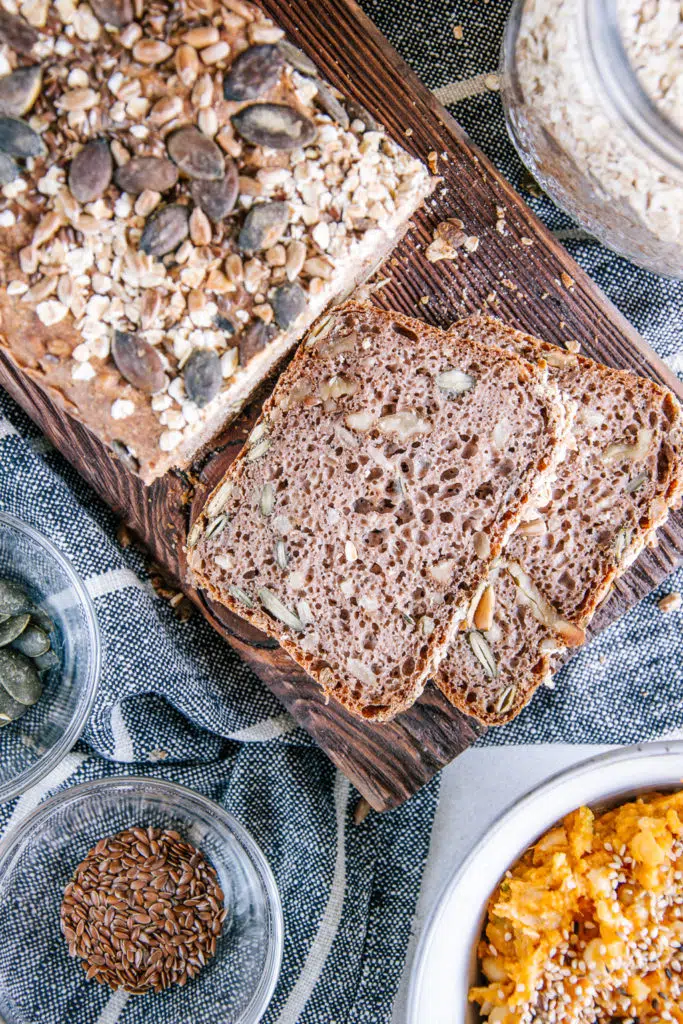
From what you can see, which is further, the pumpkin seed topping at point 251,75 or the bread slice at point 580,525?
the bread slice at point 580,525

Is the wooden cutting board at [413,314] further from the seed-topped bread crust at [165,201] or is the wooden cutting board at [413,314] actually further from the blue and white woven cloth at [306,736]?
the seed-topped bread crust at [165,201]

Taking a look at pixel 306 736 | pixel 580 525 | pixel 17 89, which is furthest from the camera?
pixel 306 736

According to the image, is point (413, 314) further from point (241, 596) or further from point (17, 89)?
point (17, 89)

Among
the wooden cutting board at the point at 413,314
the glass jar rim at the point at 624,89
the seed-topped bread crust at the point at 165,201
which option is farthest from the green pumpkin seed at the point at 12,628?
the glass jar rim at the point at 624,89

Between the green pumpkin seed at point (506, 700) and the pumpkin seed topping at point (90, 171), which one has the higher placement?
the pumpkin seed topping at point (90, 171)

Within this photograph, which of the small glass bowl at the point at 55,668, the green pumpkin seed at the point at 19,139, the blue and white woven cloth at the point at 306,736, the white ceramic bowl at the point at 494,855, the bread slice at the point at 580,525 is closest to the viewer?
the green pumpkin seed at the point at 19,139

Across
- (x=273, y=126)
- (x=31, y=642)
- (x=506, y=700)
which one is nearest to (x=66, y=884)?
(x=31, y=642)

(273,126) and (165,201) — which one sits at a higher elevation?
(273,126)

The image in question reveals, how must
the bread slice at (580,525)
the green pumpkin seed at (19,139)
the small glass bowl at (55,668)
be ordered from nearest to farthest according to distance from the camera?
1. the green pumpkin seed at (19,139)
2. the bread slice at (580,525)
3. the small glass bowl at (55,668)
